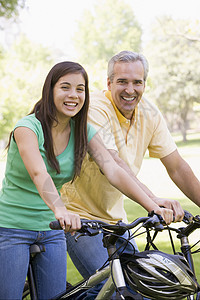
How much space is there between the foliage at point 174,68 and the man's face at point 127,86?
3390 centimetres

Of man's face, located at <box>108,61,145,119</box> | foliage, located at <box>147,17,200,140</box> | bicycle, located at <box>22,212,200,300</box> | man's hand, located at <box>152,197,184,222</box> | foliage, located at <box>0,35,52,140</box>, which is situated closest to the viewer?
bicycle, located at <box>22,212,200,300</box>

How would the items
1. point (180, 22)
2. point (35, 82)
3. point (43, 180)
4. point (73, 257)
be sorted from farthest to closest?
point (180, 22) → point (35, 82) → point (73, 257) → point (43, 180)

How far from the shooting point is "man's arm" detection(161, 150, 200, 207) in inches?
117

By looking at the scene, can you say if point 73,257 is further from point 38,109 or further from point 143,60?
point 143,60

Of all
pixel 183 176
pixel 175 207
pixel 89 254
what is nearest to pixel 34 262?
pixel 89 254

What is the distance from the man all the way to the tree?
1456 inches

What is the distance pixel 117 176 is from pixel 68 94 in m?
0.53

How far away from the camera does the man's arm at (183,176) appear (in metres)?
2.96

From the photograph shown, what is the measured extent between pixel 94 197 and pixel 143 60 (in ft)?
3.20

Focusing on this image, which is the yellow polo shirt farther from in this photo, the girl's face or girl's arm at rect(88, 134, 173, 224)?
the girl's face

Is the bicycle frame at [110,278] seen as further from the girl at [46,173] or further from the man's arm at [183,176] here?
the man's arm at [183,176]

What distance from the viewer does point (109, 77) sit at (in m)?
3.26

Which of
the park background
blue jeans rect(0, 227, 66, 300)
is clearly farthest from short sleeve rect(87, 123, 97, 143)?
the park background

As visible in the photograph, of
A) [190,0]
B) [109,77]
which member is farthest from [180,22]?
[109,77]
